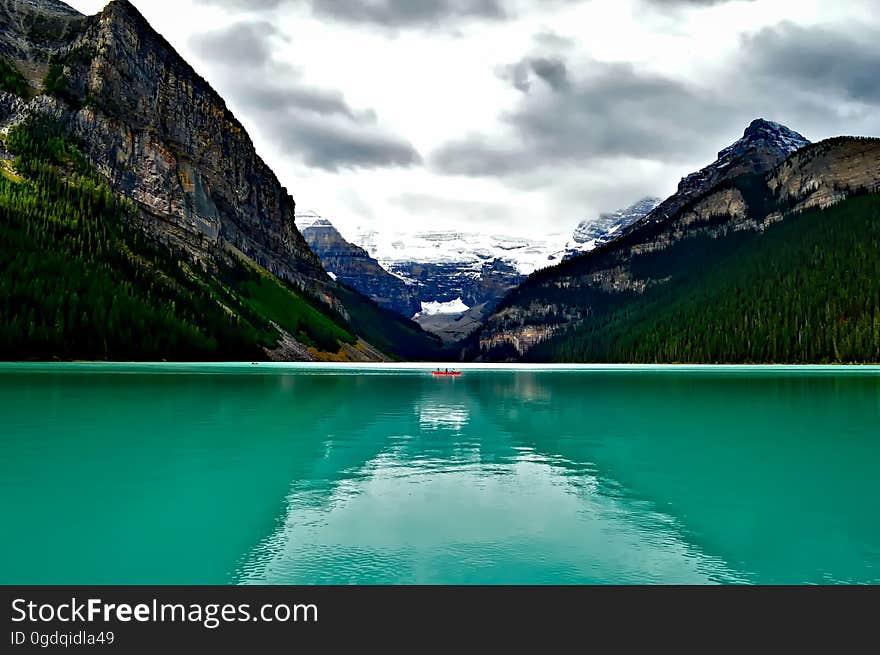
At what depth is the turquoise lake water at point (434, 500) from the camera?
1642cm

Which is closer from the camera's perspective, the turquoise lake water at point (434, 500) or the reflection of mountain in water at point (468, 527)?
the reflection of mountain in water at point (468, 527)

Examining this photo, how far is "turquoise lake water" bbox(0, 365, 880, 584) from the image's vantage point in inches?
647

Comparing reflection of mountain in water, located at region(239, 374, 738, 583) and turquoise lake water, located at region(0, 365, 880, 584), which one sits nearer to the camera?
reflection of mountain in water, located at region(239, 374, 738, 583)

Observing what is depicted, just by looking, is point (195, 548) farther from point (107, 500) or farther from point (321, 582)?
point (107, 500)

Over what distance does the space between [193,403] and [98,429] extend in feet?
67.9

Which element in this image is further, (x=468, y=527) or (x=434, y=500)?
(x=434, y=500)

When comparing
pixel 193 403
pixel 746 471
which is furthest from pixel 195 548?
pixel 193 403

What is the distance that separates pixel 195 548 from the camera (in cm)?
1783

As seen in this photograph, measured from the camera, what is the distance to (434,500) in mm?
24234
